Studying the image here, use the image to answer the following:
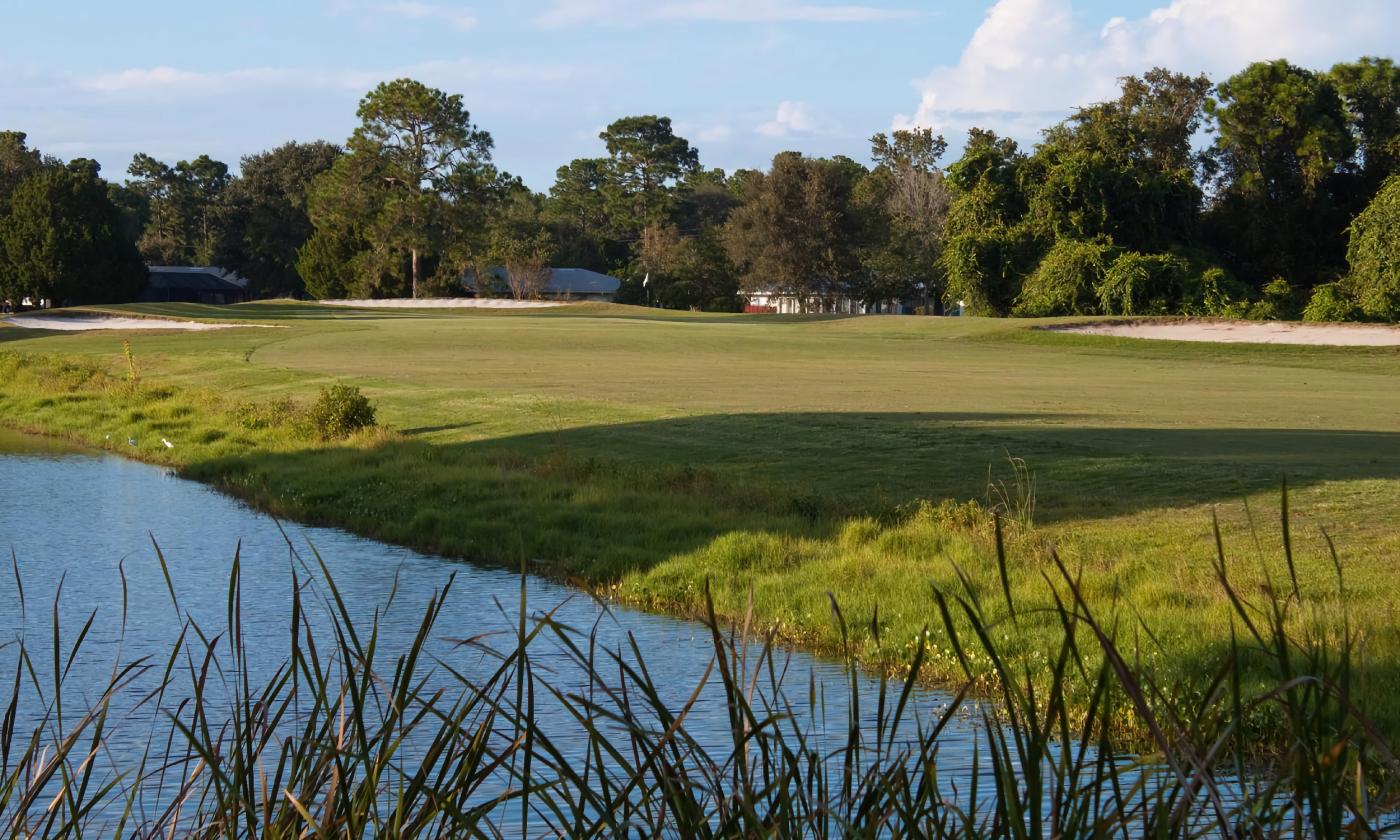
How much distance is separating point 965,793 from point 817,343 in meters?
40.7

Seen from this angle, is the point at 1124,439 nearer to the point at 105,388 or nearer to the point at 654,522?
the point at 654,522

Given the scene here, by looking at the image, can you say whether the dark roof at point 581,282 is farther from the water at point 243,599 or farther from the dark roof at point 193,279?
the water at point 243,599

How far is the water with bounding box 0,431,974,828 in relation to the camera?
9906 millimetres

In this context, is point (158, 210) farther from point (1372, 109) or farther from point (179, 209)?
point (1372, 109)

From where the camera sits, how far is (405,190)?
9169cm

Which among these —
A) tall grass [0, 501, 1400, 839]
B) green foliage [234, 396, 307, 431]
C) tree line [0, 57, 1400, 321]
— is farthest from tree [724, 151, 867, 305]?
tall grass [0, 501, 1400, 839]

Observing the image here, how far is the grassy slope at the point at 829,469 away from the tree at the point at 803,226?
54808mm

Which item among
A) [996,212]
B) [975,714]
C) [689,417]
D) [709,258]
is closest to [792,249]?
[709,258]

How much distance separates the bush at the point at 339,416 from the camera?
78.7 feet

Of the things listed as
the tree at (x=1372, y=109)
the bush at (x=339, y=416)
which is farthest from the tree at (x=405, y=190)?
the bush at (x=339, y=416)

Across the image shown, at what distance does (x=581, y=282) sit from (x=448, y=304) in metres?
25.0

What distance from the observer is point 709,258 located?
321 feet

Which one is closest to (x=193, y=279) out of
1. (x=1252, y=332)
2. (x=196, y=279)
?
(x=196, y=279)

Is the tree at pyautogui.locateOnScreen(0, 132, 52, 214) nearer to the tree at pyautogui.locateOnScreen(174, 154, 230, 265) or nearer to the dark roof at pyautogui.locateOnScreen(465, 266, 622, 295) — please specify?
the tree at pyautogui.locateOnScreen(174, 154, 230, 265)
